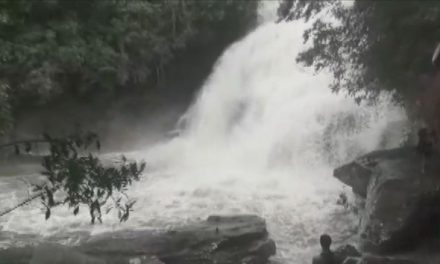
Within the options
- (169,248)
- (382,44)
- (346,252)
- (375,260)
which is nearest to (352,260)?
(375,260)

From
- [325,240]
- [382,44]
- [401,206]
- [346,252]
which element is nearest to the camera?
[325,240]

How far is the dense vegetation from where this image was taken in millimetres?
14195

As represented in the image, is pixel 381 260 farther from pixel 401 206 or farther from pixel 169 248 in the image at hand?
pixel 169 248

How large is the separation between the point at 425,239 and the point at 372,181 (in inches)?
52.1

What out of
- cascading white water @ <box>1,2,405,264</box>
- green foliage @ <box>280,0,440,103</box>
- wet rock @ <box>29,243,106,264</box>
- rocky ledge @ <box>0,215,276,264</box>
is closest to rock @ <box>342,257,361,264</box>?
cascading white water @ <box>1,2,405,264</box>

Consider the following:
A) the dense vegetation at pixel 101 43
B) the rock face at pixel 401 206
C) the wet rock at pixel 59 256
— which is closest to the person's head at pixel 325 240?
the rock face at pixel 401 206

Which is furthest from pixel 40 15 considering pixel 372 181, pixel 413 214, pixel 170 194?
pixel 413 214

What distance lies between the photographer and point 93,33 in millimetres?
15070

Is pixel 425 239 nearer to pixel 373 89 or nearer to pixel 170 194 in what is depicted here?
pixel 373 89

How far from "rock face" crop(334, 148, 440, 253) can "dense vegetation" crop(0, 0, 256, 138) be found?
30.2 ft

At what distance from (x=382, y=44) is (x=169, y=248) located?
434 cm

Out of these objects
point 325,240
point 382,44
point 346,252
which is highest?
point 382,44

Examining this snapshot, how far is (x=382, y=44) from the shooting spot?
26.0 ft

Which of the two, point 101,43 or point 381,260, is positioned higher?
point 101,43
